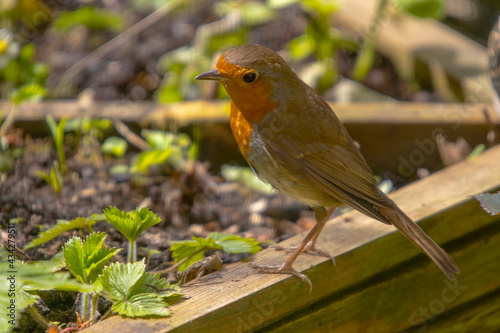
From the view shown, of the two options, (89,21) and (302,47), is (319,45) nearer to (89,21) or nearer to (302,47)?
(302,47)

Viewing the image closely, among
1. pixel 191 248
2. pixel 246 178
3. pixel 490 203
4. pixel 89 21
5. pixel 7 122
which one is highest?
pixel 89 21

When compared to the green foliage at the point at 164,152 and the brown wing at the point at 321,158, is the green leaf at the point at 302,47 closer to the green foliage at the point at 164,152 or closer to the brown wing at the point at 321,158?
the green foliage at the point at 164,152

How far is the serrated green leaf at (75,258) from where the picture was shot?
5.67ft

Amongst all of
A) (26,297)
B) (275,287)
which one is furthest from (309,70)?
(26,297)

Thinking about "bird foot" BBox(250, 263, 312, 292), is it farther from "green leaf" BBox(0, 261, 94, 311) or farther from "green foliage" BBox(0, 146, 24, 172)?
"green foliage" BBox(0, 146, 24, 172)

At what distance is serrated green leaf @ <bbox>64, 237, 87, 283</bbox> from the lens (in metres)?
1.73

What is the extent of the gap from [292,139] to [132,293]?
0.71m

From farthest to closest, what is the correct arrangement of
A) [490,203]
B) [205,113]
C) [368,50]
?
[368,50]
[205,113]
[490,203]

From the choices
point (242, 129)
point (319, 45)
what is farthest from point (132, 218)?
point (319, 45)

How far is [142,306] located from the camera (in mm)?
1658

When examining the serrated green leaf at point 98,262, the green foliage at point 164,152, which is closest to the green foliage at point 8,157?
the green foliage at point 164,152

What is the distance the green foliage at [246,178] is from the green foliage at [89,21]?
1759 mm

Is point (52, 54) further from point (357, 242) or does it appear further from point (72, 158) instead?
point (357, 242)

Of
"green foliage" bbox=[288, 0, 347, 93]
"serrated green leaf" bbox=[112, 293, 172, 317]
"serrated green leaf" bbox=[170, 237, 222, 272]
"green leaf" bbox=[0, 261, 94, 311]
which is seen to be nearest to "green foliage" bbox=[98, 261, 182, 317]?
"serrated green leaf" bbox=[112, 293, 172, 317]
